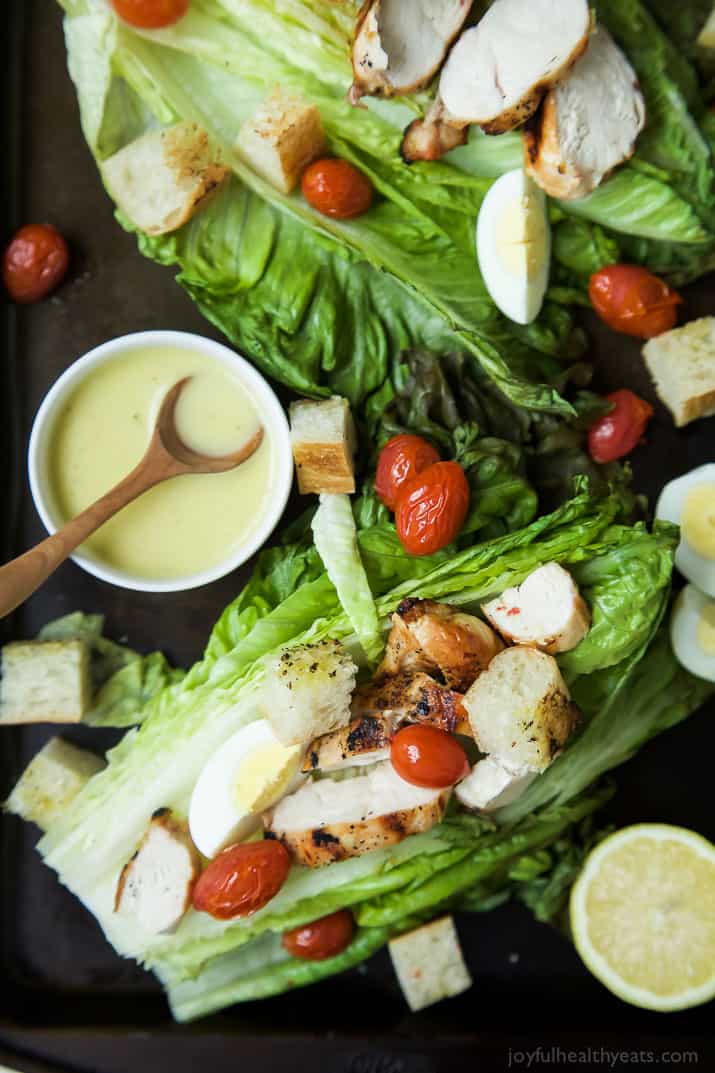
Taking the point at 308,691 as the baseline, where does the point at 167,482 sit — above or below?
above

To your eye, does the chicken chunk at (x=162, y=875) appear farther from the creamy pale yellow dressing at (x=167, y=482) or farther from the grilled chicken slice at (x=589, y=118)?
the grilled chicken slice at (x=589, y=118)

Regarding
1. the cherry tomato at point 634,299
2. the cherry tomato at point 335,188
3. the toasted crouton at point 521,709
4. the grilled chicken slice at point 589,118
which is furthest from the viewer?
the cherry tomato at point 634,299

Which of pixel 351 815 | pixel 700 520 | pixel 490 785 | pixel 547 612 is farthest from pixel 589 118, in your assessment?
pixel 351 815

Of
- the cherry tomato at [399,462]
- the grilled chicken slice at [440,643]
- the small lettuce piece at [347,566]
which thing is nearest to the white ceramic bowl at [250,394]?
the small lettuce piece at [347,566]

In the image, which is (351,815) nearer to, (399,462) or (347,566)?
(347,566)

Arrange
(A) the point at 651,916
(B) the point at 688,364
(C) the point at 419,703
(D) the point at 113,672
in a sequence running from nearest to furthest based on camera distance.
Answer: (C) the point at 419,703 < (A) the point at 651,916 < (B) the point at 688,364 < (D) the point at 113,672

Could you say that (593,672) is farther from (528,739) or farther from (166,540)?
(166,540)

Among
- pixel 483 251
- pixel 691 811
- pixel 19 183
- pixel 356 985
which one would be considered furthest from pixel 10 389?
pixel 691 811
